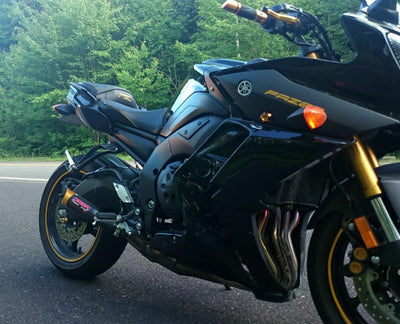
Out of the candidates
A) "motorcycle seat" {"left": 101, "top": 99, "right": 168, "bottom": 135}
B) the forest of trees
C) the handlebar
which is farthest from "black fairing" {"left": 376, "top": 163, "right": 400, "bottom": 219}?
the forest of trees

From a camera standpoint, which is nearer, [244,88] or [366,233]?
[366,233]

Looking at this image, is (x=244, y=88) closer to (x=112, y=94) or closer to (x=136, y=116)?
(x=136, y=116)

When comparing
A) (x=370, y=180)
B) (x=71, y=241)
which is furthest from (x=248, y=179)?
(x=71, y=241)

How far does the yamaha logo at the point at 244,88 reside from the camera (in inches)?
87.5

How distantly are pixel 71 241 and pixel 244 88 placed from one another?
6.66 ft

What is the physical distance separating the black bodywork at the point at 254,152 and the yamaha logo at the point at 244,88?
0.05 feet

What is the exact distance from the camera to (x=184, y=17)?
31891mm

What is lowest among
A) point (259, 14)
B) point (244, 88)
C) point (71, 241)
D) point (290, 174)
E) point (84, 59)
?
point (84, 59)

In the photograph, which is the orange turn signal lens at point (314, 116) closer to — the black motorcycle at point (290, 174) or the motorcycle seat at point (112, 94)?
the black motorcycle at point (290, 174)

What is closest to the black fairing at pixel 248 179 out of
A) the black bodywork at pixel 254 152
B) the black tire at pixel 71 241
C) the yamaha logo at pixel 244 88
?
the black bodywork at pixel 254 152

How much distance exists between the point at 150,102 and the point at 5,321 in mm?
25168

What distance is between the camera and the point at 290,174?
2.08 metres

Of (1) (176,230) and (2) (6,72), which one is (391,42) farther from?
(2) (6,72)

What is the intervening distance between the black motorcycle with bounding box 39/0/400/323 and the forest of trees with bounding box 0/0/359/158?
80.2ft
